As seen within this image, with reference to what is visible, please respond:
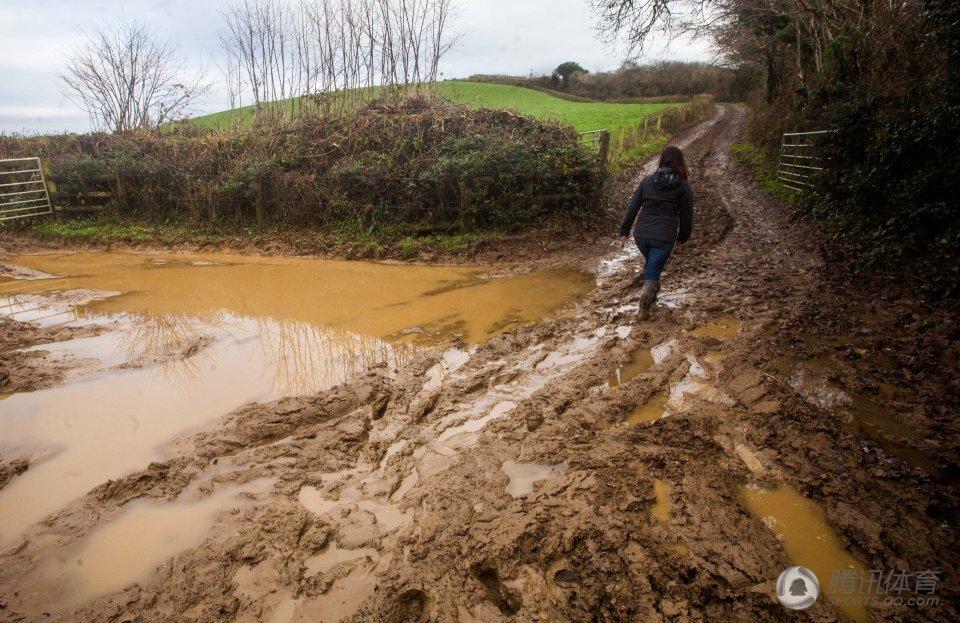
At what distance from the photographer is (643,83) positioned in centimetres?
4394

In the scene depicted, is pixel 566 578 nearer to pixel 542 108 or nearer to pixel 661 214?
pixel 661 214

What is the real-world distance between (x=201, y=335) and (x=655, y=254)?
17.6ft

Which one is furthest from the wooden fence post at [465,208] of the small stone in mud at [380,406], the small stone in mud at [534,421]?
the small stone in mud at [534,421]

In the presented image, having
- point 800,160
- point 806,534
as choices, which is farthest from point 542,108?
point 806,534

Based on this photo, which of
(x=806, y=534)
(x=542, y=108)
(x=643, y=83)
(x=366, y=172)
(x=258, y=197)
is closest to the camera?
(x=806, y=534)

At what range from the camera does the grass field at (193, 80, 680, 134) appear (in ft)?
77.9

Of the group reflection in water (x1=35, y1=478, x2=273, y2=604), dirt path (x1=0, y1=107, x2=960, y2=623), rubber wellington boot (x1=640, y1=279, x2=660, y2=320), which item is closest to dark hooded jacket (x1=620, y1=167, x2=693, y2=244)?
rubber wellington boot (x1=640, y1=279, x2=660, y2=320)

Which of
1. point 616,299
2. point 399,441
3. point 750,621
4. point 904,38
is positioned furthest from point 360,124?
point 750,621

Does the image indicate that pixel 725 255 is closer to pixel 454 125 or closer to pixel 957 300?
pixel 957 300

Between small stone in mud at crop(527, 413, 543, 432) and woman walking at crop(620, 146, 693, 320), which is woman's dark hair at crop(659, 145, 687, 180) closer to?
woman walking at crop(620, 146, 693, 320)

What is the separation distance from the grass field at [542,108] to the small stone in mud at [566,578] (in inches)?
710

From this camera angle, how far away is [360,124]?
38.5ft

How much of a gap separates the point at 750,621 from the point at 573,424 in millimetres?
1602

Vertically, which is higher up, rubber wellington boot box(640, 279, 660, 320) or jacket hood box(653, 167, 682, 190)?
jacket hood box(653, 167, 682, 190)
